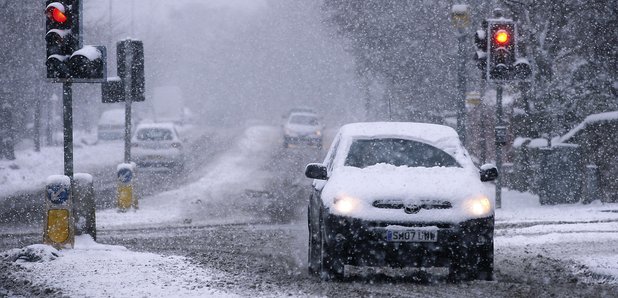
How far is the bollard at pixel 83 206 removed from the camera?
12.0 m

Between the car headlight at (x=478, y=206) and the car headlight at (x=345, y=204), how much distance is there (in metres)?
1.04

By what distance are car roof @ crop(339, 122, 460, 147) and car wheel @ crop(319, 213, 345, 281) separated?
1666 mm

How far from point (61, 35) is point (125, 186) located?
762 cm

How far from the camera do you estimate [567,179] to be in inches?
758

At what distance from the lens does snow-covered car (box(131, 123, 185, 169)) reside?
1204 inches

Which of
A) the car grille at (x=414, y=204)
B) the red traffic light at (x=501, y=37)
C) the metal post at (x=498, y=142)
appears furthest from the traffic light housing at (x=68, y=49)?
the metal post at (x=498, y=142)

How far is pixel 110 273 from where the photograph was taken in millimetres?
9625

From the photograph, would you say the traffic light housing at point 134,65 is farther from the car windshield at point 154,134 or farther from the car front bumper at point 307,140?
the car front bumper at point 307,140

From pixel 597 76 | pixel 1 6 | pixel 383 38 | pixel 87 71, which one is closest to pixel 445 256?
pixel 87 71

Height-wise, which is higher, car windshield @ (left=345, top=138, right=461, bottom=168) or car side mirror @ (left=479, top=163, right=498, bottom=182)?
car windshield @ (left=345, top=138, right=461, bottom=168)

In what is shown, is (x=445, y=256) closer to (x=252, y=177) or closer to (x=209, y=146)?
(x=252, y=177)

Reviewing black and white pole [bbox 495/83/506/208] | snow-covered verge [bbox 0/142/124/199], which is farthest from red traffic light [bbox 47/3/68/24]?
snow-covered verge [bbox 0/142/124/199]

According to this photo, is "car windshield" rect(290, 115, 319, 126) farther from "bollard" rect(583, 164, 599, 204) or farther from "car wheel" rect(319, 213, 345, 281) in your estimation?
"car wheel" rect(319, 213, 345, 281)

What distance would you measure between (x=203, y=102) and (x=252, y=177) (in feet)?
266
